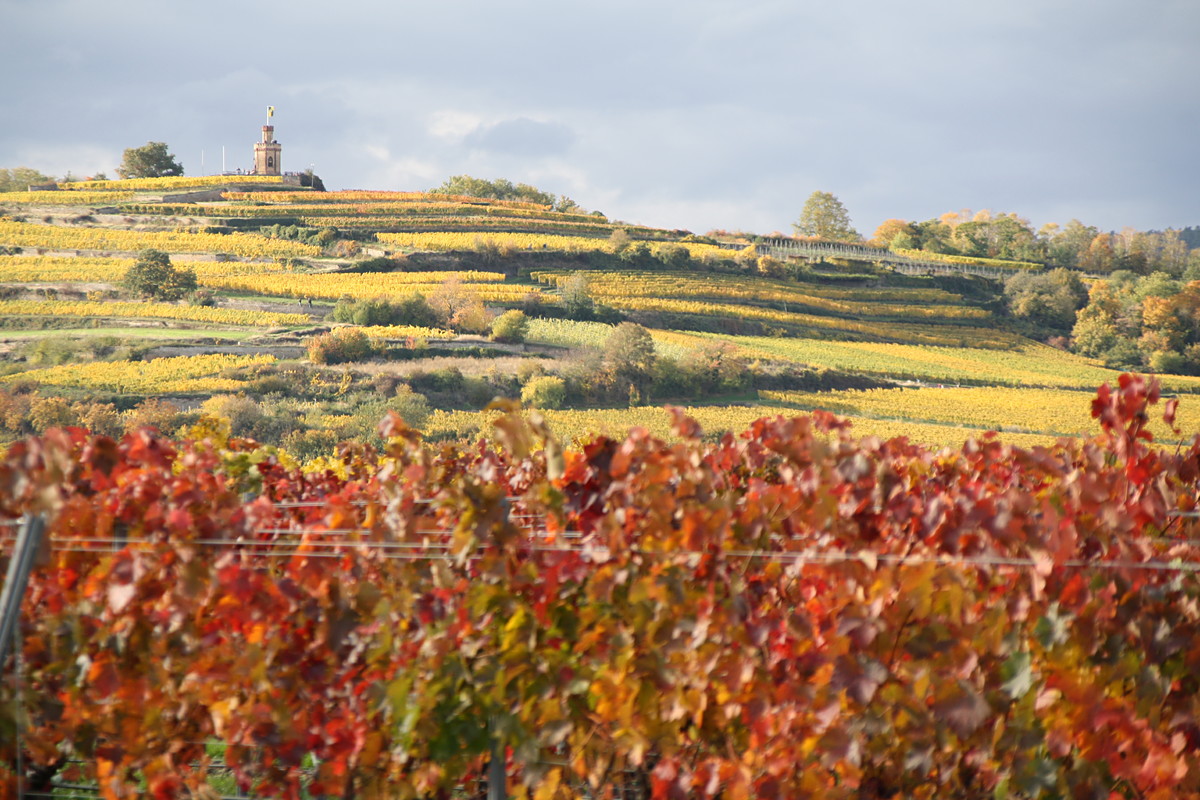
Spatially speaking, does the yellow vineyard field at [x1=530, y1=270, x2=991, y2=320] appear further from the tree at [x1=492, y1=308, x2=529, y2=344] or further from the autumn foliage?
the autumn foliage

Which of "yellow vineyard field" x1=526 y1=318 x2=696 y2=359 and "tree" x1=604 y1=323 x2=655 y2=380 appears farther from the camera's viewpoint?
"yellow vineyard field" x1=526 y1=318 x2=696 y2=359

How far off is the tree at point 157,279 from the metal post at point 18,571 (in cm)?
2188

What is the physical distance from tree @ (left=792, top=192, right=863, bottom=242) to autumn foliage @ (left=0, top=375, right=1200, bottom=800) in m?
47.0

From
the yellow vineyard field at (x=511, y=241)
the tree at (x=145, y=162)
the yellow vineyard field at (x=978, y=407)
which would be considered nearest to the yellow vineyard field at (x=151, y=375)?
the yellow vineyard field at (x=511, y=241)

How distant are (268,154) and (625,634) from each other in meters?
34.7

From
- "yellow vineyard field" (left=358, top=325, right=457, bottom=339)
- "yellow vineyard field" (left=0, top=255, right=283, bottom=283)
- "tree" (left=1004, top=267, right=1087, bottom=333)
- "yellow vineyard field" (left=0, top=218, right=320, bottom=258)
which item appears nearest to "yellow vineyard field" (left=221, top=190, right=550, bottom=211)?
"yellow vineyard field" (left=0, top=218, right=320, bottom=258)

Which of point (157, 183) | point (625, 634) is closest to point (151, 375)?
point (157, 183)

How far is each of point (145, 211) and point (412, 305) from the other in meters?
10.1

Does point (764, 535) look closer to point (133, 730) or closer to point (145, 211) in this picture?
point (133, 730)

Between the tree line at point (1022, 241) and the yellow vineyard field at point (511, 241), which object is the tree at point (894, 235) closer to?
the tree line at point (1022, 241)

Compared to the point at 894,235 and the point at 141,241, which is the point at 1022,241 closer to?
the point at 894,235

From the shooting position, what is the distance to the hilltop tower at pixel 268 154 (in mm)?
33031

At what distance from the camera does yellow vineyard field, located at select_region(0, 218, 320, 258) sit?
24.0 meters

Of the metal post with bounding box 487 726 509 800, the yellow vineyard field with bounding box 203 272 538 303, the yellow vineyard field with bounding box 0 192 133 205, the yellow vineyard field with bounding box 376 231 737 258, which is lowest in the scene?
the metal post with bounding box 487 726 509 800
